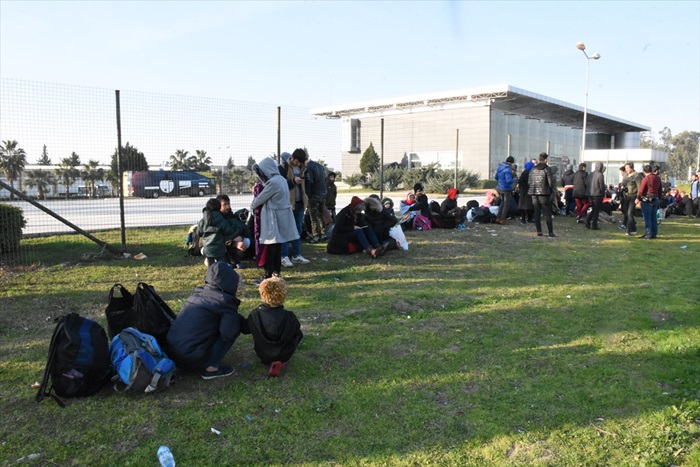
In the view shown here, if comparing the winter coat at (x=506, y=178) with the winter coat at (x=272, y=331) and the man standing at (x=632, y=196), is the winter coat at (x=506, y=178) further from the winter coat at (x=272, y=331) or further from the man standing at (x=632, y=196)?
the winter coat at (x=272, y=331)

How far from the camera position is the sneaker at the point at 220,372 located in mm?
3881

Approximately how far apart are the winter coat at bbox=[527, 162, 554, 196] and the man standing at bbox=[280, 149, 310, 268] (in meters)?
5.56

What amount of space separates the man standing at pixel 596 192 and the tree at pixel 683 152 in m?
109

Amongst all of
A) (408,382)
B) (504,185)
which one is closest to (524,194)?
(504,185)

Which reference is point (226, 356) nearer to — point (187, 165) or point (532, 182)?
point (187, 165)

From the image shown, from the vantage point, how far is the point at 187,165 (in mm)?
10578

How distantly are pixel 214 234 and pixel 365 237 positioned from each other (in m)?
2.69

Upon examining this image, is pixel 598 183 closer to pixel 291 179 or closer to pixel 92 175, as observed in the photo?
pixel 291 179

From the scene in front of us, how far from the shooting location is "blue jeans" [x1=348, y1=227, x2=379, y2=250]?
28.5 ft

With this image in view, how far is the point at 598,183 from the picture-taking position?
12.7m

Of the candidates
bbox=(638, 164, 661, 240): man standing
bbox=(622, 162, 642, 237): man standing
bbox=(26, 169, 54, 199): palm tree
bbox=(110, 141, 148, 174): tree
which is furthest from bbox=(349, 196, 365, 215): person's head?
bbox=(622, 162, 642, 237): man standing

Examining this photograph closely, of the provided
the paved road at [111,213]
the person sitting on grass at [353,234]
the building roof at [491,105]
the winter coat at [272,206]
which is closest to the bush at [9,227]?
the paved road at [111,213]

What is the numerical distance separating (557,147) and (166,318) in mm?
62037

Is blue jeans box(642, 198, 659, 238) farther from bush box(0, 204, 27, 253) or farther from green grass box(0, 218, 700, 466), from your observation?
bush box(0, 204, 27, 253)
